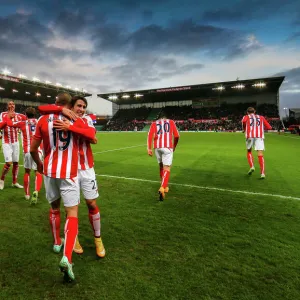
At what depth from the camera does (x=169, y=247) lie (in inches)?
136

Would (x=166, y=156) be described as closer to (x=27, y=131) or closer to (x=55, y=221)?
(x=55, y=221)

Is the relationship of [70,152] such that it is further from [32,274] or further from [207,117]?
[207,117]

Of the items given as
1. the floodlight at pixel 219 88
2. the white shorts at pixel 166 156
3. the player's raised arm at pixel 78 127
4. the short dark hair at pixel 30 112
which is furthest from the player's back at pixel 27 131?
the floodlight at pixel 219 88

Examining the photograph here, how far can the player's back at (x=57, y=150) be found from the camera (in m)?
2.74

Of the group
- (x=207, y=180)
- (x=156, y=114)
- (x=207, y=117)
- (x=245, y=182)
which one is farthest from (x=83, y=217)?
(x=156, y=114)

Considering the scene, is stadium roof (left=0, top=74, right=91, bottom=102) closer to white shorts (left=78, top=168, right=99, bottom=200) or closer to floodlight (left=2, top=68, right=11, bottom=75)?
floodlight (left=2, top=68, right=11, bottom=75)

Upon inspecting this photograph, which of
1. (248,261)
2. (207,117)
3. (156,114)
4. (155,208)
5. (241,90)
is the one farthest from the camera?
(156,114)

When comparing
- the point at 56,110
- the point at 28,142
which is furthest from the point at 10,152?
the point at 56,110

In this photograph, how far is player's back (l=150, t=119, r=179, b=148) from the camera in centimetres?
605

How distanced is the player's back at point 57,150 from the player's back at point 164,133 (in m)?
3.41

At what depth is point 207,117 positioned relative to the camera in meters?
61.1

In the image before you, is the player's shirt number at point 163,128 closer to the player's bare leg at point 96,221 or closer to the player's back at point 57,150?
the player's bare leg at point 96,221

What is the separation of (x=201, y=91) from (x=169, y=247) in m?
58.0

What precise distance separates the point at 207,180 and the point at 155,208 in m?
3.01
